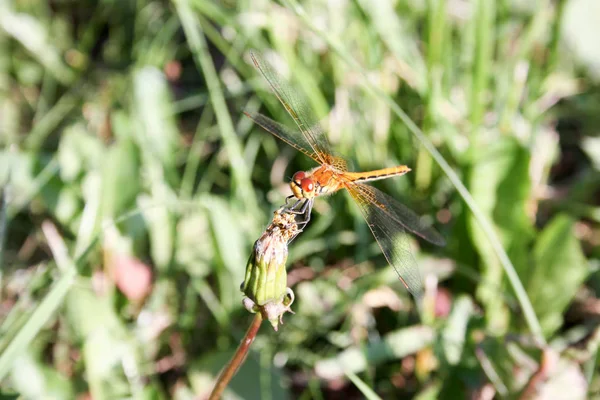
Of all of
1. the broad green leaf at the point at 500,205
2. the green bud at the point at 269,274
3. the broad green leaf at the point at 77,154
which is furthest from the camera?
the broad green leaf at the point at 77,154

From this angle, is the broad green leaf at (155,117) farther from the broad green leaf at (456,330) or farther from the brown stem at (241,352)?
the brown stem at (241,352)

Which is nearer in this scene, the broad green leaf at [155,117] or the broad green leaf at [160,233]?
the broad green leaf at [160,233]

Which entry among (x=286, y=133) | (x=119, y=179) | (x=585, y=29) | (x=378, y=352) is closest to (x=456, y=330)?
(x=378, y=352)

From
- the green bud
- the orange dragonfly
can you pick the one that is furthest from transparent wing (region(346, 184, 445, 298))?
the green bud

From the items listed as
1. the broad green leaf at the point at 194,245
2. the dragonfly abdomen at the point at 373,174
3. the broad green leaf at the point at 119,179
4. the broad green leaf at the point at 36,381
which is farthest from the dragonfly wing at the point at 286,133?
the broad green leaf at the point at 36,381

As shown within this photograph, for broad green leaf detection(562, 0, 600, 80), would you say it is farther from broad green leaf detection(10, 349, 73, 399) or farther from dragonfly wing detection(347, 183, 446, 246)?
broad green leaf detection(10, 349, 73, 399)

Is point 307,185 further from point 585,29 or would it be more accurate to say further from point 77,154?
point 585,29
